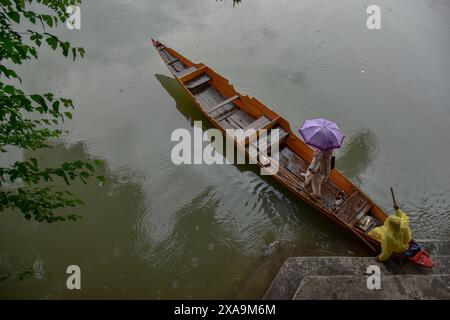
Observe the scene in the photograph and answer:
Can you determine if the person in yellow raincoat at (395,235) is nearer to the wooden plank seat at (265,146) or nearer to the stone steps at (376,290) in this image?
the stone steps at (376,290)

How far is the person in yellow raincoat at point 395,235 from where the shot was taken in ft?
20.0

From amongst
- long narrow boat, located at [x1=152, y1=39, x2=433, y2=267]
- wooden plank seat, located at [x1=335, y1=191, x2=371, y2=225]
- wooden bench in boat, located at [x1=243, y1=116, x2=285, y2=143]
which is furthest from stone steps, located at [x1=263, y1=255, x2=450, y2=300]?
wooden bench in boat, located at [x1=243, y1=116, x2=285, y2=143]

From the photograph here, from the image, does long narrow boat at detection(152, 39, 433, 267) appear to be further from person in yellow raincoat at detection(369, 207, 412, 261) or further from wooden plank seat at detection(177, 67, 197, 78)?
person in yellow raincoat at detection(369, 207, 412, 261)

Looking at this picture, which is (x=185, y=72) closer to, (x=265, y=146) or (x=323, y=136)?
(x=265, y=146)

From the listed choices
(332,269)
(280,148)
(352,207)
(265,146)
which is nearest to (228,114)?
(265,146)

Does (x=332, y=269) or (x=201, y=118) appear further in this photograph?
(x=201, y=118)

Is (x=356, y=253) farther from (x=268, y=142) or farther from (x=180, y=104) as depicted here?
(x=180, y=104)

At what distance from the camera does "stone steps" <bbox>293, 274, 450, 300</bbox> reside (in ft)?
19.8

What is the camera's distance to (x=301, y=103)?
33.9 ft

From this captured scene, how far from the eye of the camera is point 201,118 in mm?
10414

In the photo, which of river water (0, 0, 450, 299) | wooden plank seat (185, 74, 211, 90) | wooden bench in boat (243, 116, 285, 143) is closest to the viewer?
river water (0, 0, 450, 299)

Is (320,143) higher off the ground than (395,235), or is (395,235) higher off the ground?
(320,143)

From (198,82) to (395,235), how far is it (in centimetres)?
668
